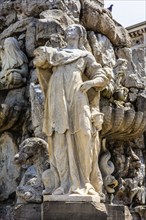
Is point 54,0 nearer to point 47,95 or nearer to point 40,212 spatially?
point 47,95

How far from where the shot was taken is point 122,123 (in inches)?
376

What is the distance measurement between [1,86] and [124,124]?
283 cm

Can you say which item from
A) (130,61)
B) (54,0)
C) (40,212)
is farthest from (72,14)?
(40,212)

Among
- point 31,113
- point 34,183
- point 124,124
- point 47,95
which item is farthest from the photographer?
point 124,124

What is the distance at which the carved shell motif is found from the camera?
9352mm

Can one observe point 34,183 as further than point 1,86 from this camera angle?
No

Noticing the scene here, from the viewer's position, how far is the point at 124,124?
9.61 metres

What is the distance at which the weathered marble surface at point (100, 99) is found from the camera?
9266mm

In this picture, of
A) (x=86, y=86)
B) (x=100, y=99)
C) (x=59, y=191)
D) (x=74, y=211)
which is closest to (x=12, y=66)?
(x=100, y=99)

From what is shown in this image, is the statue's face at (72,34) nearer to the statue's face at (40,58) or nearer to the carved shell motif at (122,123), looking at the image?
the statue's face at (40,58)

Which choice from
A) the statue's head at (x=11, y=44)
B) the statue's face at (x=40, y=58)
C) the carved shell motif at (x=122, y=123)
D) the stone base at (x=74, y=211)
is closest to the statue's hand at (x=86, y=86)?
the statue's face at (x=40, y=58)

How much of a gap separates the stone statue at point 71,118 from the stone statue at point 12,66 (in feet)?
7.92

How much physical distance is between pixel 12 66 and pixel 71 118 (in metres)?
3.23

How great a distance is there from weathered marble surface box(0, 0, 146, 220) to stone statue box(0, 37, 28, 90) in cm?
7
